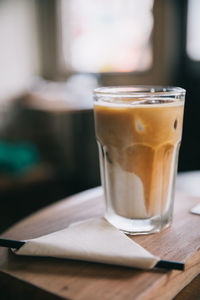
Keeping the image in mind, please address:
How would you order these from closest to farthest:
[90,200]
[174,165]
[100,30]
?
[174,165]
[90,200]
[100,30]

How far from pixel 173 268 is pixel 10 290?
219 mm

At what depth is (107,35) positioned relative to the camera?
315 cm

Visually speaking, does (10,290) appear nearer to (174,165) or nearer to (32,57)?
(174,165)

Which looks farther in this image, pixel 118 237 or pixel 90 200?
pixel 90 200

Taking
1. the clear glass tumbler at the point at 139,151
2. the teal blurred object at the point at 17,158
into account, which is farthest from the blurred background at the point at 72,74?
A: the clear glass tumbler at the point at 139,151

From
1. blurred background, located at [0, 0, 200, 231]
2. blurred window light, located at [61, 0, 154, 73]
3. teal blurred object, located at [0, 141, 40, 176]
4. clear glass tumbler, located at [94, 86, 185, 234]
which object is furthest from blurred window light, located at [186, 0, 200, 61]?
clear glass tumbler, located at [94, 86, 185, 234]

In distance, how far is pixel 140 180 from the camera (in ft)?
1.95

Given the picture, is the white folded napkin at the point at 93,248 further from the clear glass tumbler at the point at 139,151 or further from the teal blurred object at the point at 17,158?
the teal blurred object at the point at 17,158

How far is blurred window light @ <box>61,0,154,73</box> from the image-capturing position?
114 inches

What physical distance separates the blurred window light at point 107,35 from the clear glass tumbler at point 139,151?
2.38 meters

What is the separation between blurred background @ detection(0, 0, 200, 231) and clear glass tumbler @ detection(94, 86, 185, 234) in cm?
146

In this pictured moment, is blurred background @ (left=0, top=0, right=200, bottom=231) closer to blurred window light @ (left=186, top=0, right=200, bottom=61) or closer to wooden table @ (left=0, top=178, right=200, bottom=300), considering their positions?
blurred window light @ (left=186, top=0, right=200, bottom=61)

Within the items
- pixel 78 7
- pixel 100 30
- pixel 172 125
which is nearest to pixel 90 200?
pixel 172 125

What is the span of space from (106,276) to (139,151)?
0.69ft
